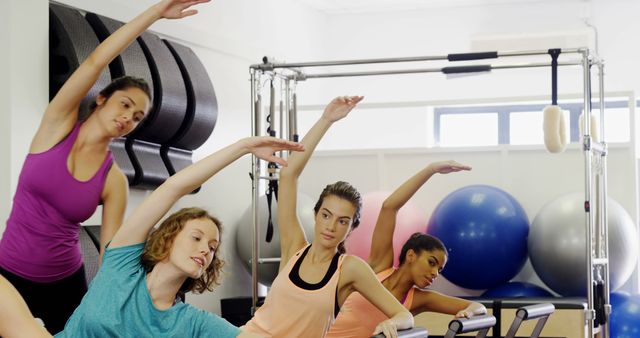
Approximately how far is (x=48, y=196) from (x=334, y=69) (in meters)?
5.66

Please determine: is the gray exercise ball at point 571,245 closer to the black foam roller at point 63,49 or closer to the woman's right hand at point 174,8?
the black foam roller at point 63,49

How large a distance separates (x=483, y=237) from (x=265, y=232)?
131cm

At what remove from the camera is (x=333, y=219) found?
3082 millimetres

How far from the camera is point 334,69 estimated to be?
28.1 ft

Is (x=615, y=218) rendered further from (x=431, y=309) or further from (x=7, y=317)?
(x=7, y=317)

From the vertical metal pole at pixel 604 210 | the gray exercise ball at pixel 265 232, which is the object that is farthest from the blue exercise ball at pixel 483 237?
the gray exercise ball at pixel 265 232

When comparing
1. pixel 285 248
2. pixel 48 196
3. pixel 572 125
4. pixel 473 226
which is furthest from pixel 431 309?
pixel 572 125

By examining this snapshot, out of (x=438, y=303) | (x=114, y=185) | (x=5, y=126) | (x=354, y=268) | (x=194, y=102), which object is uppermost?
(x=194, y=102)

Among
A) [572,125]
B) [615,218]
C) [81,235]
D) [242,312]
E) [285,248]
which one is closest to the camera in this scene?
[285,248]

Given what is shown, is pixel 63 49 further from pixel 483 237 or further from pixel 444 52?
pixel 444 52

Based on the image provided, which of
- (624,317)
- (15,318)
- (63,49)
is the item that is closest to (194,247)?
(15,318)

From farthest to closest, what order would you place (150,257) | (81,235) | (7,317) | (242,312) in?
(242,312) → (81,235) → (150,257) → (7,317)

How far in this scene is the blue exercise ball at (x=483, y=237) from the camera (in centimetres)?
555

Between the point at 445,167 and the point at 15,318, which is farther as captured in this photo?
the point at 445,167
